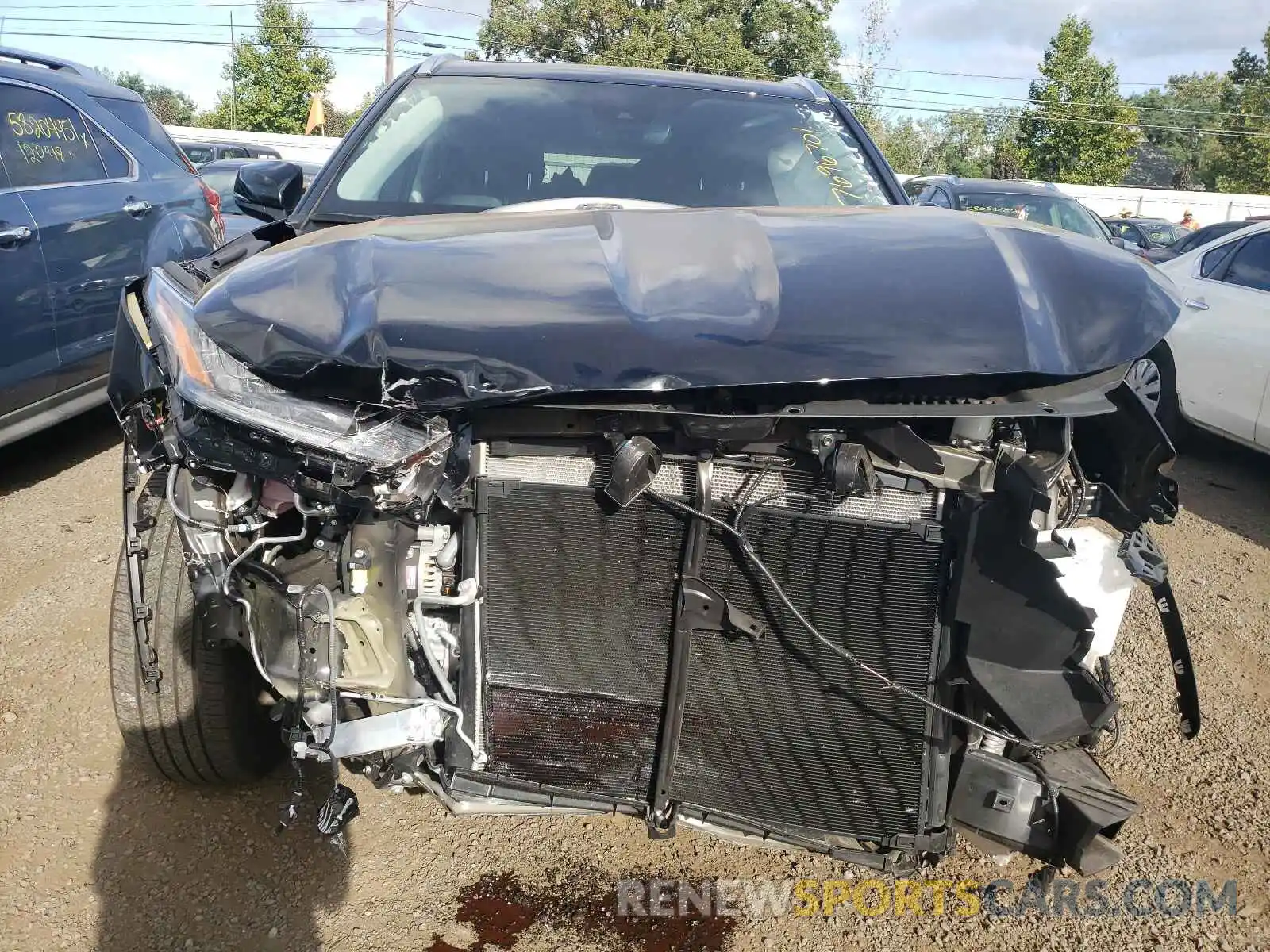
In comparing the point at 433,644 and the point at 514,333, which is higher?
the point at 514,333

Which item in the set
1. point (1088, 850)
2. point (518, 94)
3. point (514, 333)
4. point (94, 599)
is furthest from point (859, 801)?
point (94, 599)

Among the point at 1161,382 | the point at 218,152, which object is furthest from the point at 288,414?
the point at 218,152

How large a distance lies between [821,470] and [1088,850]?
902 millimetres

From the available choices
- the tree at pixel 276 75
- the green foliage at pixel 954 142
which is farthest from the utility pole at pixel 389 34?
the green foliage at pixel 954 142

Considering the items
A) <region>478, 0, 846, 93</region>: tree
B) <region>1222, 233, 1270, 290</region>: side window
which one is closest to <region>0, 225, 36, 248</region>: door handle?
<region>1222, 233, 1270, 290</region>: side window

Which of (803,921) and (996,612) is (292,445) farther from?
(803,921)

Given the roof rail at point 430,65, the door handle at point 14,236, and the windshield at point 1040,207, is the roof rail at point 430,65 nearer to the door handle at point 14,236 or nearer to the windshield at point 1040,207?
the door handle at point 14,236

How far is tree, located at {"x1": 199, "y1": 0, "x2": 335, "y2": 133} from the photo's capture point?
32844 mm

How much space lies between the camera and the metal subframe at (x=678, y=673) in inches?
65.9

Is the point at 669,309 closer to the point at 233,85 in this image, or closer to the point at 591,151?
the point at 591,151

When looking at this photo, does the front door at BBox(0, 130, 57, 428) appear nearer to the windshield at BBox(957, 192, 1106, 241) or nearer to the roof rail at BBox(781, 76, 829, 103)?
the roof rail at BBox(781, 76, 829, 103)

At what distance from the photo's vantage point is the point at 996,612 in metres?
1.63

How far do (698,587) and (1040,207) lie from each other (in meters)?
8.35

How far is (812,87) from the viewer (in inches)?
130
